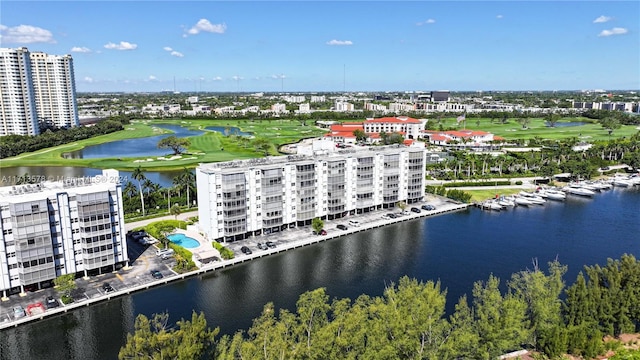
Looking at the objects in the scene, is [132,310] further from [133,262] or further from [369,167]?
[369,167]

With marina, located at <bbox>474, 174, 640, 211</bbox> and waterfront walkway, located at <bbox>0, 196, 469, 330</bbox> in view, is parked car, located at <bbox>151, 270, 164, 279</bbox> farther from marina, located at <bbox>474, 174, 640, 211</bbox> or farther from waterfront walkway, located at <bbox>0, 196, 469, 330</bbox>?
marina, located at <bbox>474, 174, 640, 211</bbox>

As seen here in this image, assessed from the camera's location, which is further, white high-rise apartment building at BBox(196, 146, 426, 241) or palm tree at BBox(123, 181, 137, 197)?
palm tree at BBox(123, 181, 137, 197)

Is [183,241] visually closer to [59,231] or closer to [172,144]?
[59,231]

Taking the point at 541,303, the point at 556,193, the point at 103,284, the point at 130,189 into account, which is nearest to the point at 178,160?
the point at 130,189

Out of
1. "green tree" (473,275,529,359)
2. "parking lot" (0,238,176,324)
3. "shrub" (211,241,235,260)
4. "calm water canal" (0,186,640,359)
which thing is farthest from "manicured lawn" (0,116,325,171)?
"green tree" (473,275,529,359)

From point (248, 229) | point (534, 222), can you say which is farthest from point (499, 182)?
point (248, 229)
